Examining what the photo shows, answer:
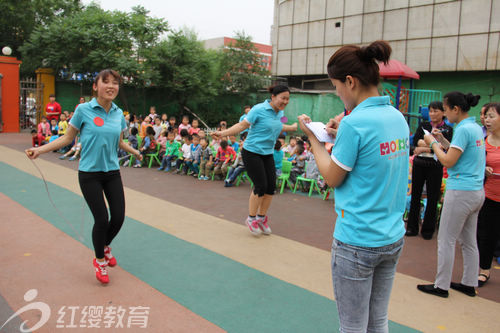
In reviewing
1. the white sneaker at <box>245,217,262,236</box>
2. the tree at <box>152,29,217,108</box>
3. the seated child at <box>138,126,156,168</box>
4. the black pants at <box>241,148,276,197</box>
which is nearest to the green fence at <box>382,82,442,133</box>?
the tree at <box>152,29,217,108</box>

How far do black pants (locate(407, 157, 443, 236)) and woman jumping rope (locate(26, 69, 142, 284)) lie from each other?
3829 mm

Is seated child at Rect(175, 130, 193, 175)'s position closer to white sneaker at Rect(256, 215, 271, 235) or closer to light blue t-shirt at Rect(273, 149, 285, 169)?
light blue t-shirt at Rect(273, 149, 285, 169)

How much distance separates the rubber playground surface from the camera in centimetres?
326

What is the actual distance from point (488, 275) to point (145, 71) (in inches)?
786

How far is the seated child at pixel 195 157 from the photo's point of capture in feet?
33.2

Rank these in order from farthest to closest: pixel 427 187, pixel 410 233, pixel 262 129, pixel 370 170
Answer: pixel 410 233 < pixel 427 187 < pixel 262 129 < pixel 370 170

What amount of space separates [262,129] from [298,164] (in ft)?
12.2

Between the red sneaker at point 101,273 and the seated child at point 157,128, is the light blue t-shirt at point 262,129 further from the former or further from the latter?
the seated child at point 157,128

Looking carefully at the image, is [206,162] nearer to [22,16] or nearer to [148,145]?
[148,145]

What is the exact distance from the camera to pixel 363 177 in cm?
196

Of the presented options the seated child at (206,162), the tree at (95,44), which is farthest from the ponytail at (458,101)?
the tree at (95,44)

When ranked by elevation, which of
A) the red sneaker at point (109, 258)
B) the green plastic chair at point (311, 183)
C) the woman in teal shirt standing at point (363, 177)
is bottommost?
the red sneaker at point (109, 258)

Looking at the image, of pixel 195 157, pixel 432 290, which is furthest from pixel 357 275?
pixel 195 157

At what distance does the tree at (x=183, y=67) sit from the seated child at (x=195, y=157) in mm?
12538
